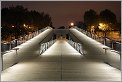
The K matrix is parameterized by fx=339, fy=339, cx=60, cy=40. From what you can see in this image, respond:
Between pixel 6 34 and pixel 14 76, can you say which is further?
pixel 6 34

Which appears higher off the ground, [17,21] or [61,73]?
[17,21]

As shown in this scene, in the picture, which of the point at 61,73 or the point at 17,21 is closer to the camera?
the point at 61,73

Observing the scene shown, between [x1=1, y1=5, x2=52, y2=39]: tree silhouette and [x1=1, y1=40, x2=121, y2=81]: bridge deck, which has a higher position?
[x1=1, y1=5, x2=52, y2=39]: tree silhouette

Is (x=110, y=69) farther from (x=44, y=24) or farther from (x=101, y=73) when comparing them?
(x=44, y=24)

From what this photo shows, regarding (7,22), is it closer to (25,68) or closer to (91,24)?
(91,24)

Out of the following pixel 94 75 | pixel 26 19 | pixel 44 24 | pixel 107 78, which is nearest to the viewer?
pixel 107 78

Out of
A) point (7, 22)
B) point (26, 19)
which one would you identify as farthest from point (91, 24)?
point (7, 22)

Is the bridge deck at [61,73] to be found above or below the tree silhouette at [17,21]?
below

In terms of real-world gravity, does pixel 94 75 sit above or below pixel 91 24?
below

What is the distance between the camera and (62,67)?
17.5 metres

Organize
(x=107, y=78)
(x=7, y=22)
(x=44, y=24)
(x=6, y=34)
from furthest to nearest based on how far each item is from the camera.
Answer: (x=44, y=24)
(x=7, y=22)
(x=6, y=34)
(x=107, y=78)

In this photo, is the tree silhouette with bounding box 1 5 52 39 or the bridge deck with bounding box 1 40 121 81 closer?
the bridge deck with bounding box 1 40 121 81

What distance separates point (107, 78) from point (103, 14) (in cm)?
7196

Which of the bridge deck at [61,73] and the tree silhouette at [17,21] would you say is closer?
the bridge deck at [61,73]
